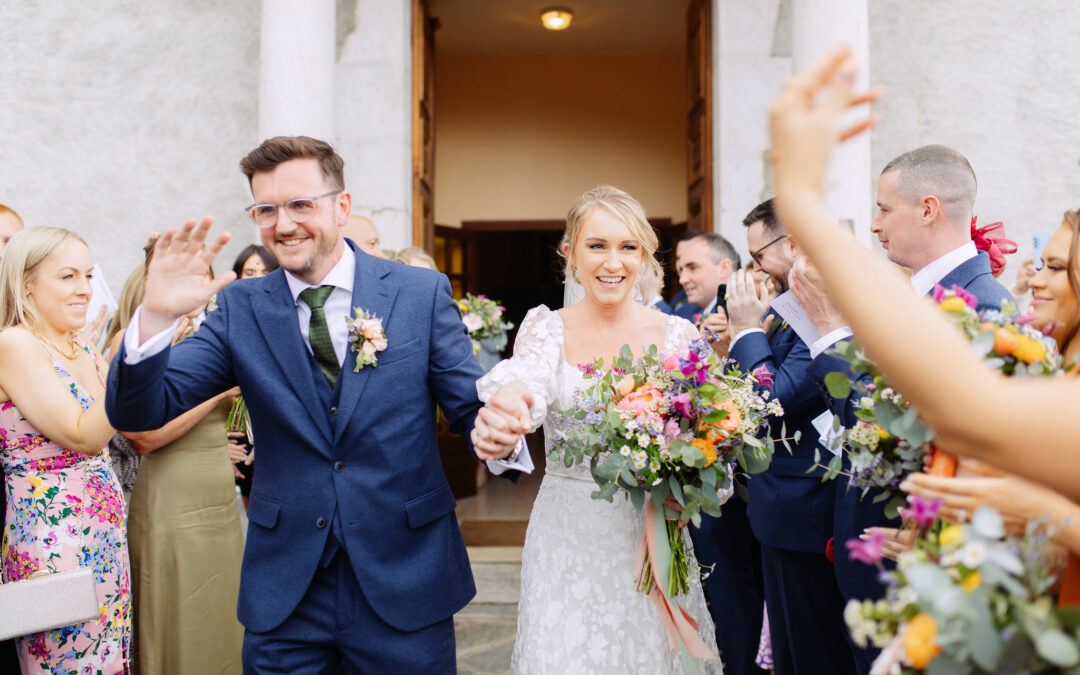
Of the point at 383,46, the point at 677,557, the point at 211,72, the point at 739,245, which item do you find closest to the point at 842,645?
the point at 677,557

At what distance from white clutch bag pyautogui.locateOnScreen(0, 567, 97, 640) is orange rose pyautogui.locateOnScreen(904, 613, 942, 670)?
2.46m

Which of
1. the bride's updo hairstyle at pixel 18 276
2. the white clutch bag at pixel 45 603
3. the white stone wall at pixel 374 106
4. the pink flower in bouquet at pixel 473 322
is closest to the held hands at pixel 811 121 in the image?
the white clutch bag at pixel 45 603

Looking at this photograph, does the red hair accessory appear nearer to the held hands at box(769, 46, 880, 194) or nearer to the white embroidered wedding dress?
the white embroidered wedding dress

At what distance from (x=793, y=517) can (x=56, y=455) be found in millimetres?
3009

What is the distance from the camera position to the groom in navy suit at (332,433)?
7.69 feet

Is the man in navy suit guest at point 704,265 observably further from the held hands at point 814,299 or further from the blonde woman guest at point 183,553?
the blonde woman guest at point 183,553

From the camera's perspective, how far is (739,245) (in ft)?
21.1

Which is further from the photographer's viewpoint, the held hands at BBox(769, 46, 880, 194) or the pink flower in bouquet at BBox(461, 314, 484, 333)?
the pink flower in bouquet at BBox(461, 314, 484, 333)

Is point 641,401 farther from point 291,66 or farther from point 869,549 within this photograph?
point 291,66

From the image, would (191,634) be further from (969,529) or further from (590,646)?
(969,529)

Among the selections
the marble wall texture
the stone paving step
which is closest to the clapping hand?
the stone paving step

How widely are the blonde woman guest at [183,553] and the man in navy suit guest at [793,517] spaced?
8.14ft

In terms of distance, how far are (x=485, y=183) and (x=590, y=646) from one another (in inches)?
393

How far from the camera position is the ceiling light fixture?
9.57 m
